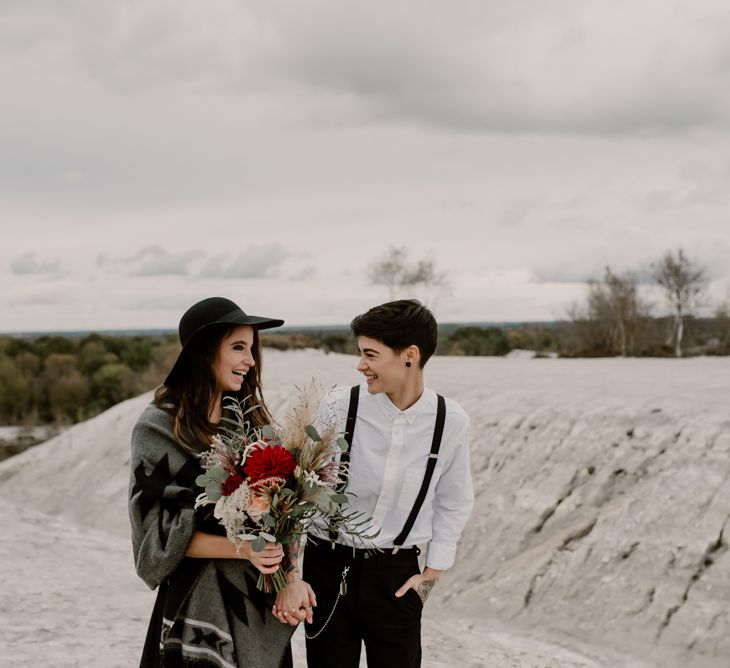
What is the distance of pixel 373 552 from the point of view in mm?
2787

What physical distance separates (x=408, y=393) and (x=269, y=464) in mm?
724

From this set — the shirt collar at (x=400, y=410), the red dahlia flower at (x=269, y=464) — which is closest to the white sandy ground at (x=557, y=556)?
the shirt collar at (x=400, y=410)

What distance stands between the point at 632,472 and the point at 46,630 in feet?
20.2

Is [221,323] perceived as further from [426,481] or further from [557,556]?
[557,556]

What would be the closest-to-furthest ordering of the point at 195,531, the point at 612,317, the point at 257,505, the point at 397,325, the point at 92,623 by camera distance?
1. the point at 257,505
2. the point at 195,531
3. the point at 397,325
4. the point at 92,623
5. the point at 612,317

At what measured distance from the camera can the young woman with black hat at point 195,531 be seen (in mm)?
2496

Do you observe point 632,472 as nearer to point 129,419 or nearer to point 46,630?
point 46,630

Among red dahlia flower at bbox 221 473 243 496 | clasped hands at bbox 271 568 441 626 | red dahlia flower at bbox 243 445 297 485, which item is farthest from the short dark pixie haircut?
clasped hands at bbox 271 568 441 626

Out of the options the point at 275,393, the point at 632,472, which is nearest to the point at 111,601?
the point at 632,472

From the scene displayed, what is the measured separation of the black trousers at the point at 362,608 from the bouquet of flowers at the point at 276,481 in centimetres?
36

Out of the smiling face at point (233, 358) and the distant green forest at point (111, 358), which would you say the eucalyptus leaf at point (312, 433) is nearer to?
the smiling face at point (233, 358)

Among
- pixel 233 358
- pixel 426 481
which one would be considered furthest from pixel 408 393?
pixel 233 358

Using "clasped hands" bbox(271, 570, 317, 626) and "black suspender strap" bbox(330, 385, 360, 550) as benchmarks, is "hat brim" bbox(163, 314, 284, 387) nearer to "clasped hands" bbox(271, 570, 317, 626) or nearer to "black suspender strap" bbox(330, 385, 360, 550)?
"black suspender strap" bbox(330, 385, 360, 550)

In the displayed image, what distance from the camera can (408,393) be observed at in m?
2.80
